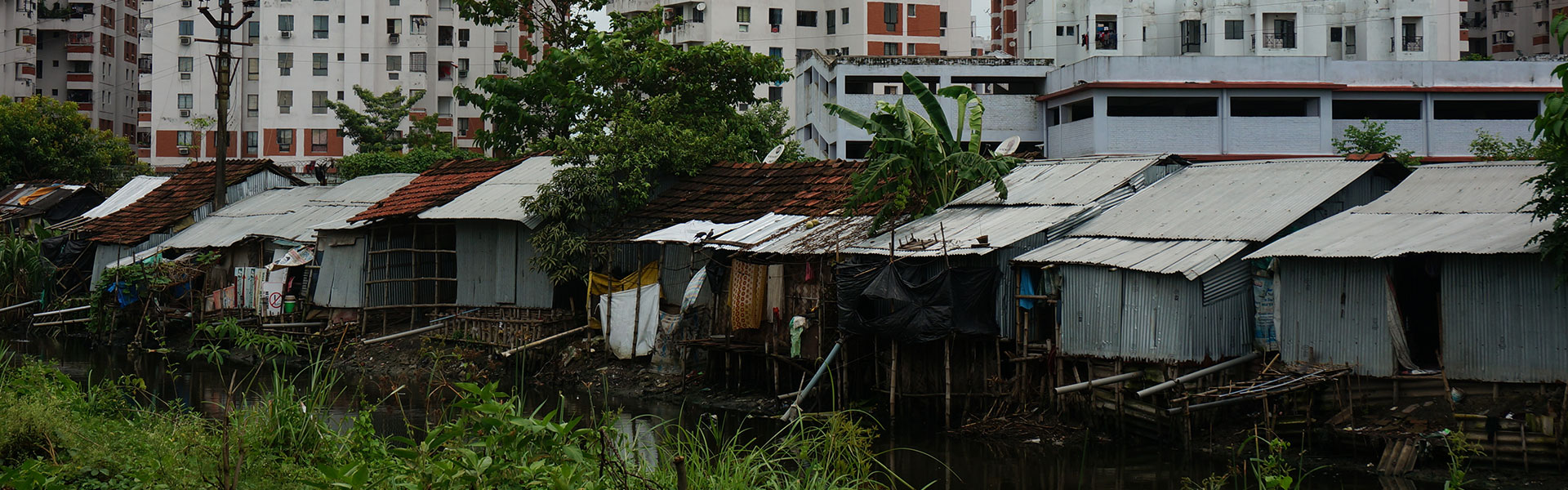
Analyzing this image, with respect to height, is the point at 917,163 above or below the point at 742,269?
above

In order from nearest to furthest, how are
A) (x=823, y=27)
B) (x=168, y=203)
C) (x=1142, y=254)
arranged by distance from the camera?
(x=1142, y=254)
(x=168, y=203)
(x=823, y=27)

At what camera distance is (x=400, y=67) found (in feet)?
171

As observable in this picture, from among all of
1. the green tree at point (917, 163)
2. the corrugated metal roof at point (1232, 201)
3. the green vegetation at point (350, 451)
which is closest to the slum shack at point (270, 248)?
the green vegetation at point (350, 451)

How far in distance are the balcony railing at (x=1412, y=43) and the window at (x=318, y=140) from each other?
40.1 meters

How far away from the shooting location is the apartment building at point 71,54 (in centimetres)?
5169

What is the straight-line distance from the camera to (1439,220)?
12430 mm

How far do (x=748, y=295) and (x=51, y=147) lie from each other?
98.1 feet

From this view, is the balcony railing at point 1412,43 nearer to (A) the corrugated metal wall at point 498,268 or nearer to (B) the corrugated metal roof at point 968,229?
(B) the corrugated metal roof at point 968,229

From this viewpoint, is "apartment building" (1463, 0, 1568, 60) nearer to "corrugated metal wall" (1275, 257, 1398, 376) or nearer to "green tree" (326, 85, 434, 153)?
"green tree" (326, 85, 434, 153)

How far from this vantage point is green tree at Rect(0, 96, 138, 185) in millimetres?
36500

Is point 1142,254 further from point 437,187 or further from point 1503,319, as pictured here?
point 437,187

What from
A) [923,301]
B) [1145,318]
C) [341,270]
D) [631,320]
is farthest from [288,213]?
[1145,318]

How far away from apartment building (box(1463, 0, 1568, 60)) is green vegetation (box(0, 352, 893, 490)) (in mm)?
49653

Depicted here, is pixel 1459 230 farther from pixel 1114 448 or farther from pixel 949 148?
pixel 949 148
